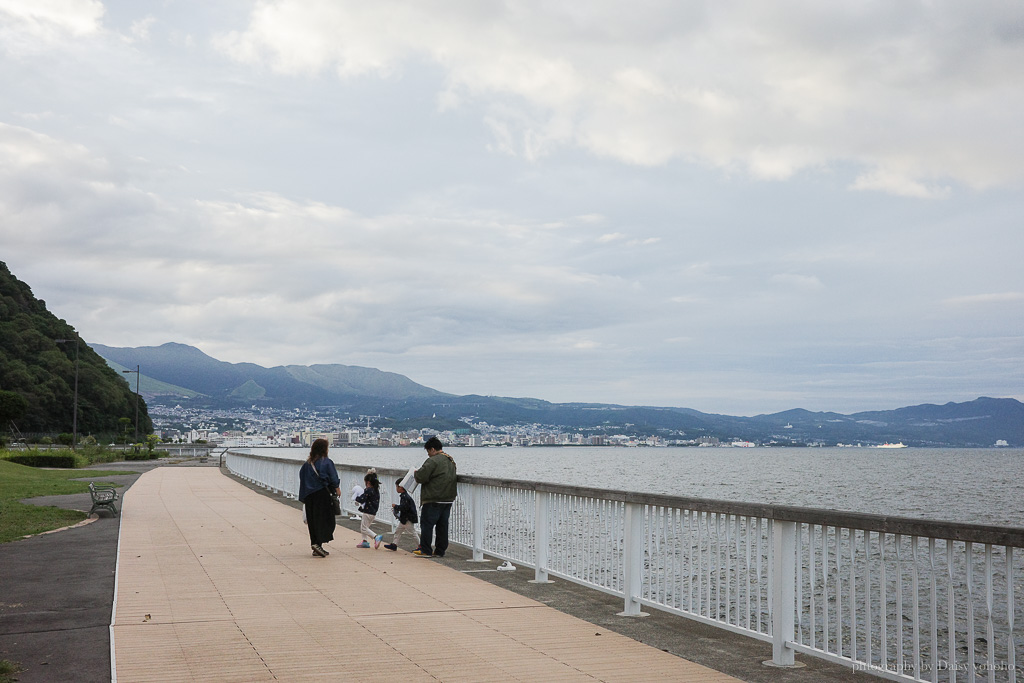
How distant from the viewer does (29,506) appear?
66.9 ft

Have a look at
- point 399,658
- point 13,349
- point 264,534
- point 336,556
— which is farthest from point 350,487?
point 13,349

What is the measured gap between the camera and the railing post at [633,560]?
8.59 meters

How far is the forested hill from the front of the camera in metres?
87.8

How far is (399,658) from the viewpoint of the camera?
667 centimetres

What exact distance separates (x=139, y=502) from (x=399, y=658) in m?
18.1

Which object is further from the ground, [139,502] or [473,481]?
[473,481]

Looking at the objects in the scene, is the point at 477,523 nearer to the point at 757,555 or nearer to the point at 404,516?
the point at 404,516

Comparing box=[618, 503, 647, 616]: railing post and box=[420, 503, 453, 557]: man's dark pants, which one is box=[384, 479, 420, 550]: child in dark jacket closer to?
box=[420, 503, 453, 557]: man's dark pants

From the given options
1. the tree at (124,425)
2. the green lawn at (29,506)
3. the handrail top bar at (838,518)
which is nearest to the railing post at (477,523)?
the handrail top bar at (838,518)

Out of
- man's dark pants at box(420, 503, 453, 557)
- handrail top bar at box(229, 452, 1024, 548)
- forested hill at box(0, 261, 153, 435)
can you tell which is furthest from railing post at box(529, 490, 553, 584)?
forested hill at box(0, 261, 153, 435)

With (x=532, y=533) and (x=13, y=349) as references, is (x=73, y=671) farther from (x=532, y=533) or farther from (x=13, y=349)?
(x=13, y=349)

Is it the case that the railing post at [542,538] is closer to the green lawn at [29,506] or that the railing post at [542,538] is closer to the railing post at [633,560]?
the railing post at [633,560]

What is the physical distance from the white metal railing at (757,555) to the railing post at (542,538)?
0.04ft

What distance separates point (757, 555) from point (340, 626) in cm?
352
